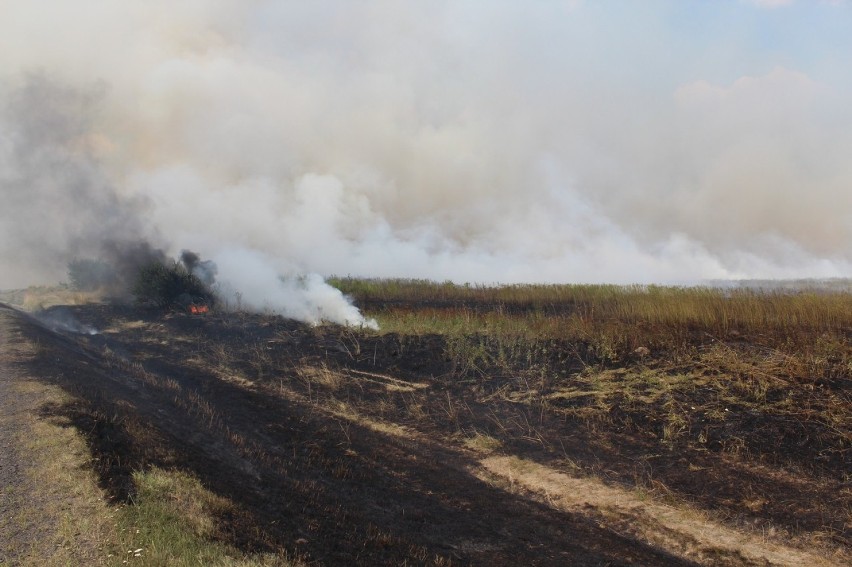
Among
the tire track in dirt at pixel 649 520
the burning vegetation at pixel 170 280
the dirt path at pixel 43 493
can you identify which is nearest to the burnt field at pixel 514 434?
the tire track in dirt at pixel 649 520

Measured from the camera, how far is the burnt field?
6672mm

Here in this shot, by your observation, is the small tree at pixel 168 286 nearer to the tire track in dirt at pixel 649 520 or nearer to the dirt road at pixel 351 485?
the dirt road at pixel 351 485

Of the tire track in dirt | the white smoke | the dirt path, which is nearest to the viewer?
the dirt path

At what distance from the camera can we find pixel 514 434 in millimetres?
10539

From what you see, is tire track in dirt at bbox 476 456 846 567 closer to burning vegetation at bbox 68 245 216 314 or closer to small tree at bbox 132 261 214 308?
burning vegetation at bbox 68 245 216 314

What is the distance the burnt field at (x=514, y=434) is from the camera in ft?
21.9

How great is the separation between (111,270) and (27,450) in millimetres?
32297

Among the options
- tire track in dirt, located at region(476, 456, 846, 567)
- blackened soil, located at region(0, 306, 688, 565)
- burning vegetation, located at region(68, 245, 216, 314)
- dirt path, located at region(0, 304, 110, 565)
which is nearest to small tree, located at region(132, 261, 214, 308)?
burning vegetation, located at region(68, 245, 216, 314)

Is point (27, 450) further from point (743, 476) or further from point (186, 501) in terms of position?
point (743, 476)

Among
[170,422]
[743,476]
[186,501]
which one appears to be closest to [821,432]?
[743,476]

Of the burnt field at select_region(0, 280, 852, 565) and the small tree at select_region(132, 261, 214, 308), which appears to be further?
the small tree at select_region(132, 261, 214, 308)

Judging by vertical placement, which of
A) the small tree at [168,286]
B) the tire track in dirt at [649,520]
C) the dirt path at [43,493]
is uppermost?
the small tree at [168,286]

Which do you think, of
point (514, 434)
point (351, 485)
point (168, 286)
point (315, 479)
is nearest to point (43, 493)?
point (315, 479)

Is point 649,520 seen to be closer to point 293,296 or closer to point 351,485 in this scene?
point 351,485
